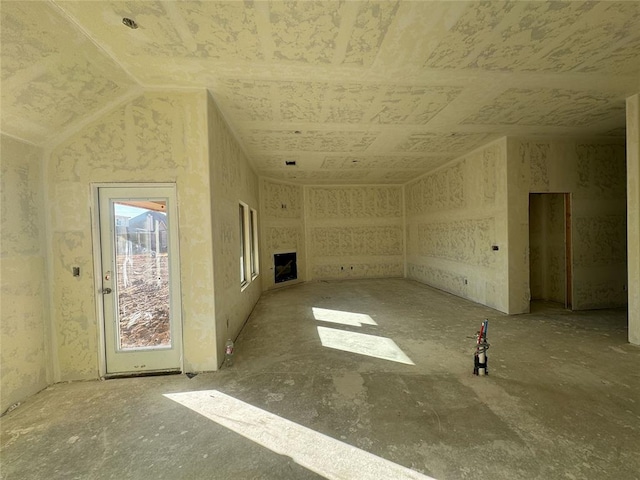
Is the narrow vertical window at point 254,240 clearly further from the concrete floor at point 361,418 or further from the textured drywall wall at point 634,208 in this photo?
the textured drywall wall at point 634,208

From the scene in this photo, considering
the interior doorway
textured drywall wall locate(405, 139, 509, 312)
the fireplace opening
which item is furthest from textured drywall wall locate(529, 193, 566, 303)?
the fireplace opening

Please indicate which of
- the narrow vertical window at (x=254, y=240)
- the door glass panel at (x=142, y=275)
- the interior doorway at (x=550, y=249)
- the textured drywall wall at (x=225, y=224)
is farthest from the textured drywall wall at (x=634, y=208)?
the narrow vertical window at (x=254, y=240)

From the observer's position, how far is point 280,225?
705 cm

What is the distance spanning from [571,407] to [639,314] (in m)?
2.25

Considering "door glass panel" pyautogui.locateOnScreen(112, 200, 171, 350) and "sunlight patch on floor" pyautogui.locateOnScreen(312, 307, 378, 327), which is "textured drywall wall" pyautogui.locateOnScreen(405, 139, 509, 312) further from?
"door glass panel" pyautogui.locateOnScreen(112, 200, 171, 350)

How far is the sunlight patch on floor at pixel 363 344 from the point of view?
2871 mm

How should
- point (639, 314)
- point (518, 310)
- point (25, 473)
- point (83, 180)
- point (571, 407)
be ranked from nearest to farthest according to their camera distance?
1. point (25, 473)
2. point (571, 407)
3. point (83, 180)
4. point (639, 314)
5. point (518, 310)

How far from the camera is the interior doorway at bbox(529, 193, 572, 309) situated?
15.3 feet

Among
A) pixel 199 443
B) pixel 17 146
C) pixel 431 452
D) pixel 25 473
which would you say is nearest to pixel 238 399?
pixel 199 443

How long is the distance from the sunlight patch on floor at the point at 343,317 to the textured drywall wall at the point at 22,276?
3.30m

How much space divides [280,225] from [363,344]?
15.1 ft

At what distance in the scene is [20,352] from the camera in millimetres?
2170

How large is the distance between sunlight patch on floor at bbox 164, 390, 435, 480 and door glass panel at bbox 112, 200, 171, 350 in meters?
0.79

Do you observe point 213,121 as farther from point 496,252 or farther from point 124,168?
point 496,252
